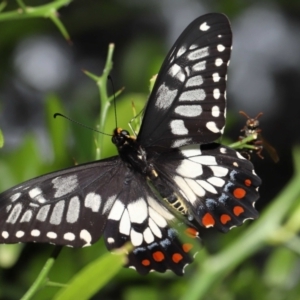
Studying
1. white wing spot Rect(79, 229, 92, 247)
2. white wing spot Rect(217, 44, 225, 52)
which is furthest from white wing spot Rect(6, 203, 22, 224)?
white wing spot Rect(217, 44, 225, 52)

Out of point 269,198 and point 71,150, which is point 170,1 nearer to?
point 269,198

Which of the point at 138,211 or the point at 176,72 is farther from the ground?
the point at 176,72

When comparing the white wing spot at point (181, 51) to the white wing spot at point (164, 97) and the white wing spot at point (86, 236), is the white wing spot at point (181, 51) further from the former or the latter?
the white wing spot at point (86, 236)

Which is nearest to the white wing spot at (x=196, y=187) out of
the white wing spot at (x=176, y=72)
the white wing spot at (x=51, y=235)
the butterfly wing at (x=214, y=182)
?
the butterfly wing at (x=214, y=182)

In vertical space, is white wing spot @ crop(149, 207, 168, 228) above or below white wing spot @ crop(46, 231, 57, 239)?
below

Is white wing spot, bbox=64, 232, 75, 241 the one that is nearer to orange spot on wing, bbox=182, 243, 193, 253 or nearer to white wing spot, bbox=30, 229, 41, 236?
white wing spot, bbox=30, 229, 41, 236

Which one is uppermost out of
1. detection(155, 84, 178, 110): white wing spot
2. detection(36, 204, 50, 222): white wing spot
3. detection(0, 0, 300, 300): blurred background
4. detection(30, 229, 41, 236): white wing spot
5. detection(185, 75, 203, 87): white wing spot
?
detection(185, 75, 203, 87): white wing spot

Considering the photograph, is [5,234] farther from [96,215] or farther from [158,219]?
[158,219]

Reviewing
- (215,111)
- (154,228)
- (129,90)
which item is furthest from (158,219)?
(129,90)
